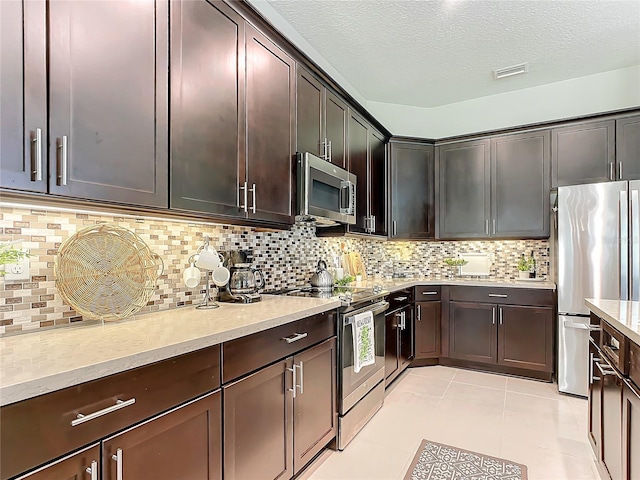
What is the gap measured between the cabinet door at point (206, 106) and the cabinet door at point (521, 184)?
3070mm

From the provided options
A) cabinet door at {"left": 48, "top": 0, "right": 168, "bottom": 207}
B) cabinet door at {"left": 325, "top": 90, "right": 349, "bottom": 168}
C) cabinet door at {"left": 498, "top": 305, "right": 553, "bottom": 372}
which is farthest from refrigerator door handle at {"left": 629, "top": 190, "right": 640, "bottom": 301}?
cabinet door at {"left": 48, "top": 0, "right": 168, "bottom": 207}

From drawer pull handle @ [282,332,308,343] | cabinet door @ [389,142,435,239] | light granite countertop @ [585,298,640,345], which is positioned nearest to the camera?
light granite countertop @ [585,298,640,345]

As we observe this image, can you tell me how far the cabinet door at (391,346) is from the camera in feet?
10.3

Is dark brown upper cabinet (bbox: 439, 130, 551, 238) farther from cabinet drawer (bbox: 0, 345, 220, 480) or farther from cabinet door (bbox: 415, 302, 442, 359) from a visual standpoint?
cabinet drawer (bbox: 0, 345, 220, 480)

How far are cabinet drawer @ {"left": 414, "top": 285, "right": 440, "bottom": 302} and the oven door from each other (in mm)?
1153

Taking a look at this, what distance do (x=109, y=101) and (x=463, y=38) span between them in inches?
113

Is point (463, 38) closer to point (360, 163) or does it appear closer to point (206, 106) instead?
point (360, 163)

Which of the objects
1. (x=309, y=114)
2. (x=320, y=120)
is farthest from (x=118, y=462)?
(x=320, y=120)

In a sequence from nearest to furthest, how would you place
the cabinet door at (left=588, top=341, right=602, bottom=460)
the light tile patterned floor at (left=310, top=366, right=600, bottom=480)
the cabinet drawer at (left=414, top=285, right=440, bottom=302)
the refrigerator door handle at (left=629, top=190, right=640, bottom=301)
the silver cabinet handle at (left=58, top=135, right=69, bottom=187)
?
the silver cabinet handle at (left=58, top=135, right=69, bottom=187) → the cabinet door at (left=588, top=341, right=602, bottom=460) → the light tile patterned floor at (left=310, top=366, right=600, bottom=480) → the refrigerator door handle at (left=629, top=190, right=640, bottom=301) → the cabinet drawer at (left=414, top=285, right=440, bottom=302)

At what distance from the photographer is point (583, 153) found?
3.54 metres

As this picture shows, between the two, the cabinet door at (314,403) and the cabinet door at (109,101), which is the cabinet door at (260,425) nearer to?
the cabinet door at (314,403)

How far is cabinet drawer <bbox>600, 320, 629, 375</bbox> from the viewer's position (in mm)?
1532

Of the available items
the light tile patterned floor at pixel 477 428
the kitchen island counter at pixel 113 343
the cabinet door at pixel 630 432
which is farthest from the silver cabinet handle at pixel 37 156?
the cabinet door at pixel 630 432

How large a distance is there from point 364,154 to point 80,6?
8.44 ft
